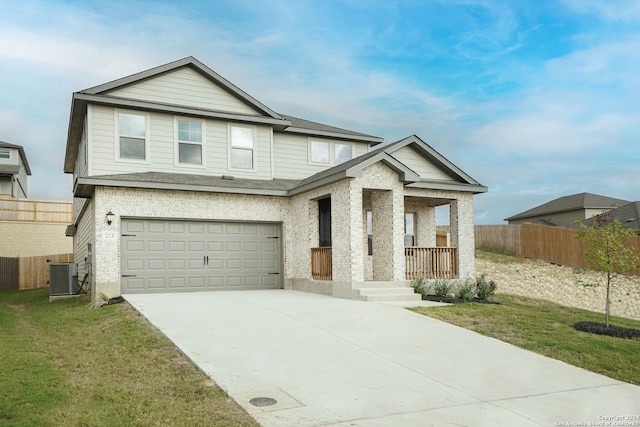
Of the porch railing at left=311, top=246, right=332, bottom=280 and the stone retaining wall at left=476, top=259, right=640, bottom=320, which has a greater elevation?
the porch railing at left=311, top=246, right=332, bottom=280

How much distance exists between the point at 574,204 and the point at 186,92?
3265 centimetres

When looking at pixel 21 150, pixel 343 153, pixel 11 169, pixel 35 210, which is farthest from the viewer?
pixel 21 150

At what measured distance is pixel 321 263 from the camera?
15.6 meters

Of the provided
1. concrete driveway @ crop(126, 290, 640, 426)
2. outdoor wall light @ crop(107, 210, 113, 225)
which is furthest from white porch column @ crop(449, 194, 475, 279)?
outdoor wall light @ crop(107, 210, 113, 225)

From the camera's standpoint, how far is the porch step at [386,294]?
13.2 meters

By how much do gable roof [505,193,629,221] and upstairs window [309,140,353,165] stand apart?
25797mm

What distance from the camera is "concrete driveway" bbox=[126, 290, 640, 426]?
5.53m

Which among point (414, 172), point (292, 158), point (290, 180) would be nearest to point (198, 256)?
Answer: point (290, 180)

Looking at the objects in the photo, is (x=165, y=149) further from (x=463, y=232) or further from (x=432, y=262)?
(x=463, y=232)

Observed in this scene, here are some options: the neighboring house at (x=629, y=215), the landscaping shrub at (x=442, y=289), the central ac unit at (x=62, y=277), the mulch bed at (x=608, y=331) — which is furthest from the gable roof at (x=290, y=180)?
the neighboring house at (x=629, y=215)

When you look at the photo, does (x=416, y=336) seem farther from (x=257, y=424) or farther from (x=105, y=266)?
(x=105, y=266)

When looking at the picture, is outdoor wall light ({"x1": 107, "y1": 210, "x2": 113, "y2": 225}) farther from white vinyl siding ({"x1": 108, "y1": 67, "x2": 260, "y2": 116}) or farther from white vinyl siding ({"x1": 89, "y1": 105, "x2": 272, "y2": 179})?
white vinyl siding ({"x1": 108, "y1": 67, "x2": 260, "y2": 116})

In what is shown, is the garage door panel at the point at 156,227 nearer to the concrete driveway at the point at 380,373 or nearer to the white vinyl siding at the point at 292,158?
the white vinyl siding at the point at 292,158

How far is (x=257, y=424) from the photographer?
4996 mm
